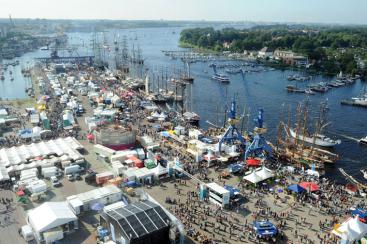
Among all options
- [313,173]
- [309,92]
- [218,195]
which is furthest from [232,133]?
[309,92]

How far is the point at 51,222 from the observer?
24766 mm

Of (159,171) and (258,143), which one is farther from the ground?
(258,143)

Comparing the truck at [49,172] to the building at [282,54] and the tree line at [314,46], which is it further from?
the building at [282,54]

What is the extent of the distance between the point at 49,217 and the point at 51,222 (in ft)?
2.18

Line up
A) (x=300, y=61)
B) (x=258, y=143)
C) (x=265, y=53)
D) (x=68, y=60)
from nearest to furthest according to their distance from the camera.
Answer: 1. (x=258, y=143)
2. (x=68, y=60)
3. (x=300, y=61)
4. (x=265, y=53)

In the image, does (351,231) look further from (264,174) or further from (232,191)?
(264,174)

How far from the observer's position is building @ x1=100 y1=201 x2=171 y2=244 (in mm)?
22578

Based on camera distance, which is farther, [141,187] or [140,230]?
[141,187]

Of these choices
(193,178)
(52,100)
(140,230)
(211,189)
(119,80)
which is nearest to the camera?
(140,230)

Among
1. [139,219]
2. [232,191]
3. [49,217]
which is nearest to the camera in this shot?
[139,219]

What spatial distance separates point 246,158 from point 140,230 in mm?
19696

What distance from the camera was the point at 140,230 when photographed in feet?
74.7

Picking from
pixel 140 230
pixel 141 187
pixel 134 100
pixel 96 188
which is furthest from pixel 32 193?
pixel 134 100

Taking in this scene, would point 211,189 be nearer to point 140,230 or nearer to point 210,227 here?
point 210,227
